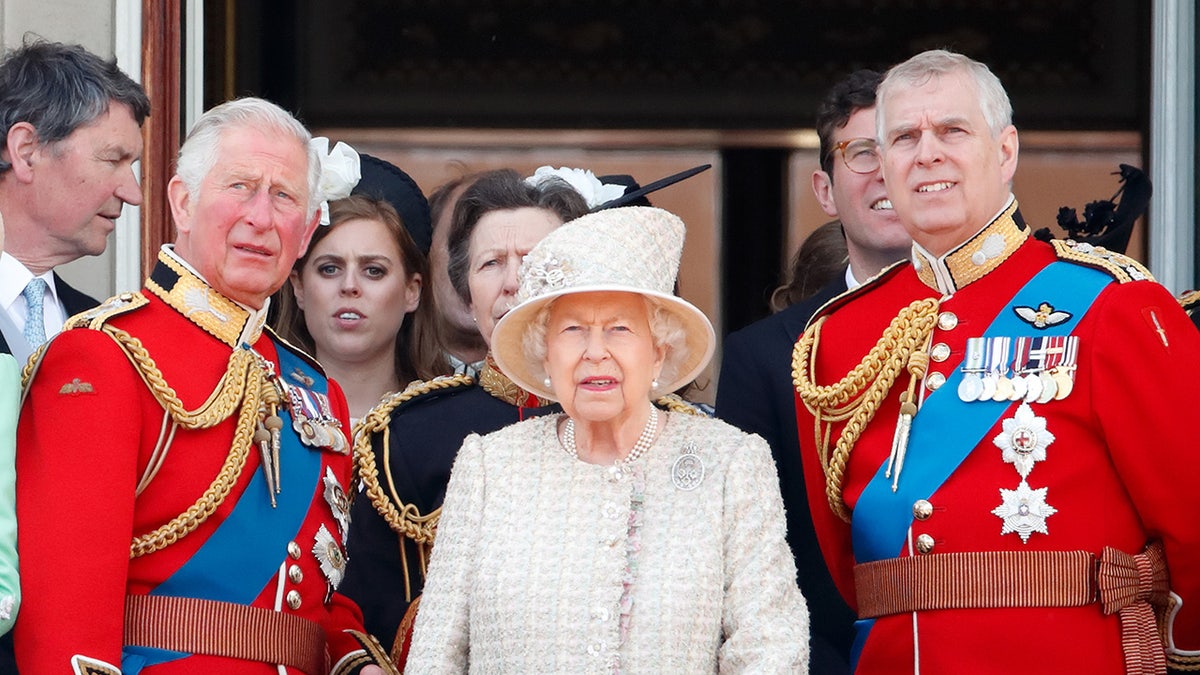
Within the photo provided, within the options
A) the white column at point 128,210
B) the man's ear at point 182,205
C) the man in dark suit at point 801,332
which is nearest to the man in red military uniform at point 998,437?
the man in dark suit at point 801,332

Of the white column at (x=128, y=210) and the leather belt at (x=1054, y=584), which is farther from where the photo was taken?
the white column at (x=128, y=210)

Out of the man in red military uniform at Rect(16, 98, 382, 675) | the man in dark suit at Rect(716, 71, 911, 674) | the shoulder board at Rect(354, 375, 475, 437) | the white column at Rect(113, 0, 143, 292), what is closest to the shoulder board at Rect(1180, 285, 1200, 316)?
the man in dark suit at Rect(716, 71, 911, 674)

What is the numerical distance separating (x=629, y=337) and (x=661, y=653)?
51 cm

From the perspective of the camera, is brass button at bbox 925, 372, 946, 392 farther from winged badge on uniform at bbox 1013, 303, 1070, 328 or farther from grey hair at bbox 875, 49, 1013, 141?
grey hair at bbox 875, 49, 1013, 141

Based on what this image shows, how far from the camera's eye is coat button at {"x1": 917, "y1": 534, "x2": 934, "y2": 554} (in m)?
3.46

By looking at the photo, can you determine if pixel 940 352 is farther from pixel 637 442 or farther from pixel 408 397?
pixel 408 397

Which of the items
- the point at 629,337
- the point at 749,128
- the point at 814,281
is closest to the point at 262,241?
the point at 629,337

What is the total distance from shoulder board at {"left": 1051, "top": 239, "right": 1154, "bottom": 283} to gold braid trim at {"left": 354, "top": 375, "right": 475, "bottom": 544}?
49.4 inches

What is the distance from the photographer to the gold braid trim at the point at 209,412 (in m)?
3.38

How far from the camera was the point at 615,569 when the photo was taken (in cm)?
313

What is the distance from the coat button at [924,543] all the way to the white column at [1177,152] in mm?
2054

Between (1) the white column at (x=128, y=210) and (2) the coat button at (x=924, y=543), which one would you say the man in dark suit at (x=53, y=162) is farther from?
(2) the coat button at (x=924, y=543)

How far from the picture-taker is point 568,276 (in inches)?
127

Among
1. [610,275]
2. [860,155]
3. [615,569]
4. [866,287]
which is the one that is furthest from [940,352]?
[860,155]
